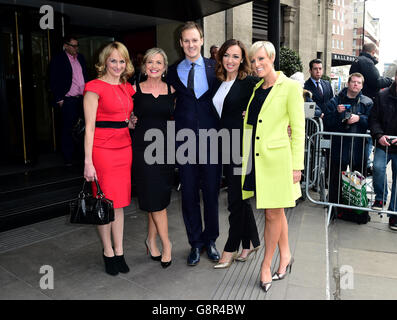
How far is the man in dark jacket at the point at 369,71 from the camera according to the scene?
588 cm

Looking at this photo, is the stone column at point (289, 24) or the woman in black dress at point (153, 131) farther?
the stone column at point (289, 24)

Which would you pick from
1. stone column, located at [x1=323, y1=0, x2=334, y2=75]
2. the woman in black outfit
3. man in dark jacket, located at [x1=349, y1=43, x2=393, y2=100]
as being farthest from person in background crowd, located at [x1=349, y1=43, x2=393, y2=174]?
stone column, located at [x1=323, y1=0, x2=334, y2=75]

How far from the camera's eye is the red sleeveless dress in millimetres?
3105

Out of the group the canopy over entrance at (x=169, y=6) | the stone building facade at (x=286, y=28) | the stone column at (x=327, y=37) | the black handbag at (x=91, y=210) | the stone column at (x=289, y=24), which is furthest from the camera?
the stone column at (x=327, y=37)

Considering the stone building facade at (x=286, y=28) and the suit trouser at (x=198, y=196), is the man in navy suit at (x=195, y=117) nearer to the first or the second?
the suit trouser at (x=198, y=196)

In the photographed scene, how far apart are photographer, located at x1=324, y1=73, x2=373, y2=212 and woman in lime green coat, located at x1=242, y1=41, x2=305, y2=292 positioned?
2.32m

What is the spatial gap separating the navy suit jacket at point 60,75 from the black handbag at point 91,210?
11.8 ft

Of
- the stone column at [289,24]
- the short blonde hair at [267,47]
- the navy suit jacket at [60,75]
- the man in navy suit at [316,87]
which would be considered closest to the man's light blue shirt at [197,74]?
the short blonde hair at [267,47]

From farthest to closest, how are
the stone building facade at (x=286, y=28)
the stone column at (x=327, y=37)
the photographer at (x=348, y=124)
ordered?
the stone column at (x=327, y=37) → the stone building facade at (x=286, y=28) → the photographer at (x=348, y=124)

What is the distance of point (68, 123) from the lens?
617 centimetres

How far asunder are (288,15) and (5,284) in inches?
580

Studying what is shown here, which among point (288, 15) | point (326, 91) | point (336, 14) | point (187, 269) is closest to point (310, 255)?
point (187, 269)

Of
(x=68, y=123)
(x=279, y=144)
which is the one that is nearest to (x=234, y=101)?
(x=279, y=144)

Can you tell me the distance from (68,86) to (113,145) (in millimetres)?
3460
